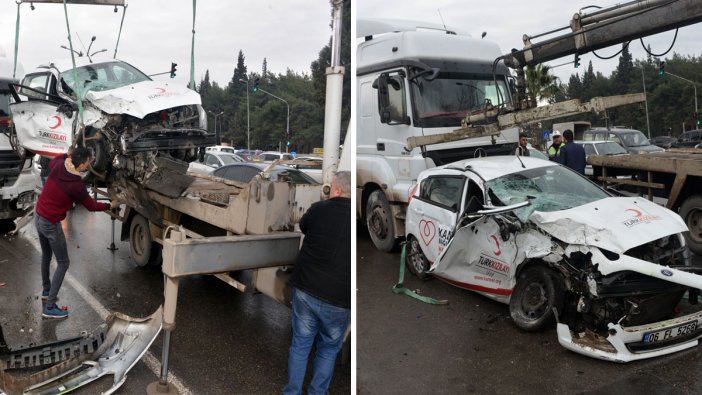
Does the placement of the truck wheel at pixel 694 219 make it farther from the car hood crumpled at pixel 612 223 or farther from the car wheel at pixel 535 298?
the car wheel at pixel 535 298

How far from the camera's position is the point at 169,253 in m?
3.59

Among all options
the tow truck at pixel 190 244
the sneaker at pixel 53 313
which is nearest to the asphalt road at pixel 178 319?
the sneaker at pixel 53 313

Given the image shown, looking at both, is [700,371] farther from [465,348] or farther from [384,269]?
[384,269]

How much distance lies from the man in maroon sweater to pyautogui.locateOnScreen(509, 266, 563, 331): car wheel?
392 centimetres

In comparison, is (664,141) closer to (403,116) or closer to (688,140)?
(688,140)

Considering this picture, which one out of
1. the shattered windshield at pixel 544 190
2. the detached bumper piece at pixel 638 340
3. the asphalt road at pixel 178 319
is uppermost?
the shattered windshield at pixel 544 190

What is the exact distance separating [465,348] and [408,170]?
7.54ft

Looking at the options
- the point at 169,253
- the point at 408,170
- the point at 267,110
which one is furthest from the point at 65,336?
the point at 267,110

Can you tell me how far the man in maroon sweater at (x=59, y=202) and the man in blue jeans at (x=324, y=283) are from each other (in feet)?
9.71

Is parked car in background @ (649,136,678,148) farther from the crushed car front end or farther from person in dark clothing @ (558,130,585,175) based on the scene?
the crushed car front end

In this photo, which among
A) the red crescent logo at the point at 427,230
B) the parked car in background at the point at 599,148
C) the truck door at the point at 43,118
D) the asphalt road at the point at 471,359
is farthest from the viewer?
the truck door at the point at 43,118

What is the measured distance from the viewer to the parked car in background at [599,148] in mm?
5844

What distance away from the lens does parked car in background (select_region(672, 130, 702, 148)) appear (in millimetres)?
5762

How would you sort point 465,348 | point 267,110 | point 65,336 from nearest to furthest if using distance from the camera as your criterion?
1. point 465,348
2. point 65,336
3. point 267,110
